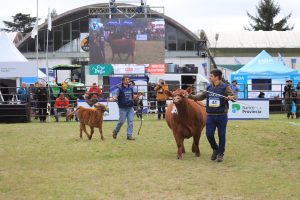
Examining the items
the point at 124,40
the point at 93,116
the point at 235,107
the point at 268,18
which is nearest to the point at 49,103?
the point at 124,40

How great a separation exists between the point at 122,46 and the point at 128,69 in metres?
1.56

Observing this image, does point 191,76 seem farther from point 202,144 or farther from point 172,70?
point 202,144

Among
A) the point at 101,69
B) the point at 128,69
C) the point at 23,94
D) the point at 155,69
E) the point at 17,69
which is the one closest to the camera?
the point at 23,94

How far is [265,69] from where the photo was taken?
3067 cm

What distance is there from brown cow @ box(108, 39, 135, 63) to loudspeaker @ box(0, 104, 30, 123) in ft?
27.7

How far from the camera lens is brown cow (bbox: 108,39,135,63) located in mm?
29734

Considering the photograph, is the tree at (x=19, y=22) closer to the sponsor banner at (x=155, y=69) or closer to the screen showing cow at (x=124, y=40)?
the sponsor banner at (x=155, y=69)

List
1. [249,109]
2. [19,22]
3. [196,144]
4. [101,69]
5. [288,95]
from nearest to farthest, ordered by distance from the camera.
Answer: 1. [196,144]
2. [249,109]
3. [288,95]
4. [101,69]
5. [19,22]

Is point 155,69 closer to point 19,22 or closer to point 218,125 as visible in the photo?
point 218,125

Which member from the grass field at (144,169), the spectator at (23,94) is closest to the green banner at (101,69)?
the spectator at (23,94)

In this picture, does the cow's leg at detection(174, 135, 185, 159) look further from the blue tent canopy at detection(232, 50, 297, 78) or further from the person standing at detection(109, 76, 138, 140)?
the blue tent canopy at detection(232, 50, 297, 78)

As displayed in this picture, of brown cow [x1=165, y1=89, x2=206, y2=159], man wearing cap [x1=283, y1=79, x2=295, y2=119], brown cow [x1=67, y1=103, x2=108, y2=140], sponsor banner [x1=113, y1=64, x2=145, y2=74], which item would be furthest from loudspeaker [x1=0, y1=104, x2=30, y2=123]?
brown cow [x1=165, y1=89, x2=206, y2=159]

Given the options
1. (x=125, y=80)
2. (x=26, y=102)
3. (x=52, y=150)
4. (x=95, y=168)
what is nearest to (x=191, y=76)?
(x=26, y=102)

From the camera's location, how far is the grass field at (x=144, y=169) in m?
7.93
